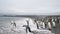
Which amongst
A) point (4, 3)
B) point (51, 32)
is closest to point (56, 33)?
point (51, 32)

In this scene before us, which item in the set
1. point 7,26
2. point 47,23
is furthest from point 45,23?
point 7,26

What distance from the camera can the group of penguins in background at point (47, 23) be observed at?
144cm

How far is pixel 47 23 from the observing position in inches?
57.3

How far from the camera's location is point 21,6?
149cm

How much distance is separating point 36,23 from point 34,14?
126 millimetres

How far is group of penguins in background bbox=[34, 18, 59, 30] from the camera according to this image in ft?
4.74

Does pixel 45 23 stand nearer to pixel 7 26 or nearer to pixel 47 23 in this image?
pixel 47 23

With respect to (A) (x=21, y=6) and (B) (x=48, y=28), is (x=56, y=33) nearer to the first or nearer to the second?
(B) (x=48, y=28)

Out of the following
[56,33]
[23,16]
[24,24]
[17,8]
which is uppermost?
[17,8]

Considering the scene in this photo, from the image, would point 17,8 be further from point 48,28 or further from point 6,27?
point 48,28

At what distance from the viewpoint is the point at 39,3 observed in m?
1.48

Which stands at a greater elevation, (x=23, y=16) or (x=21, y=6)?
(x=21, y=6)

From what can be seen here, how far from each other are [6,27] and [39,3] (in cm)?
56

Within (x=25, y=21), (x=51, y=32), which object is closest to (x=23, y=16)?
(x=25, y=21)
